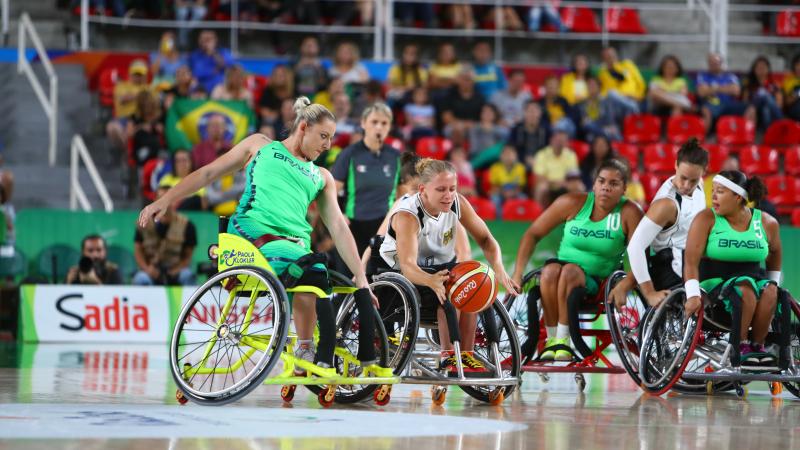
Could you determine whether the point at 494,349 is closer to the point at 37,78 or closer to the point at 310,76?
the point at 310,76

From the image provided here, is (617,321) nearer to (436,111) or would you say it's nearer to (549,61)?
(436,111)

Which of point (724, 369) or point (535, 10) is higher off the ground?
point (535, 10)

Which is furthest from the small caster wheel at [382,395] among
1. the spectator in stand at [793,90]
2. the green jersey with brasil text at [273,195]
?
the spectator in stand at [793,90]

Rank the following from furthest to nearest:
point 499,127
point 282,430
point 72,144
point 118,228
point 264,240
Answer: point 499,127 < point 72,144 < point 118,228 < point 264,240 < point 282,430

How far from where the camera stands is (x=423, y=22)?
1817 cm

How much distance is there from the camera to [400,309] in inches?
272

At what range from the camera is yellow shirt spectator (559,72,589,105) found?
16.4 meters

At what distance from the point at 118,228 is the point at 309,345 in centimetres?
696

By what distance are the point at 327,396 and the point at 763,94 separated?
37.6 feet

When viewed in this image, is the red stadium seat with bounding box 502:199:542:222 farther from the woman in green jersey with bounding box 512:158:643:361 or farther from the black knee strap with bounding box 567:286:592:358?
the black knee strap with bounding box 567:286:592:358

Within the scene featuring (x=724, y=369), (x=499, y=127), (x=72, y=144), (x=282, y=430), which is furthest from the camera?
(x=499, y=127)

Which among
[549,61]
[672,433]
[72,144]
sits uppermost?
[549,61]

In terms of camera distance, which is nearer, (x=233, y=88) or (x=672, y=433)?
(x=672, y=433)

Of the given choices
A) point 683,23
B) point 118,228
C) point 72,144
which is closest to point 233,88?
point 72,144
